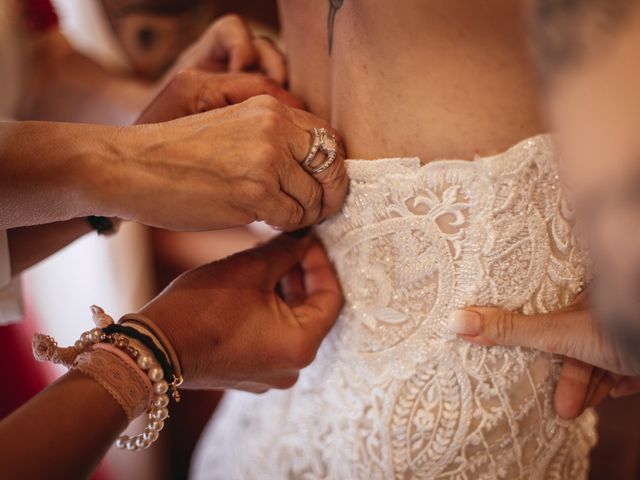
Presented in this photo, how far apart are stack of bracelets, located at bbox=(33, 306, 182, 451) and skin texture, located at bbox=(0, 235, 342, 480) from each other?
0.01 metres

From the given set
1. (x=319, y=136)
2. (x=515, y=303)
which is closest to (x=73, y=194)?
(x=319, y=136)

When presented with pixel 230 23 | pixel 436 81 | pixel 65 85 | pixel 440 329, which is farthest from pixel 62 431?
pixel 65 85

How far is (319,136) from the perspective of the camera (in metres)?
0.72

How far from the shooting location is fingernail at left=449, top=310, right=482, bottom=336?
0.71 meters

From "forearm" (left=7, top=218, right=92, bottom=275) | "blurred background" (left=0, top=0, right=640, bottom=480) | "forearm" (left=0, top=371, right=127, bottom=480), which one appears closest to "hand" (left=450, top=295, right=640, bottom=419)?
"forearm" (left=0, top=371, right=127, bottom=480)

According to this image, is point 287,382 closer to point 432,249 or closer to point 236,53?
point 432,249

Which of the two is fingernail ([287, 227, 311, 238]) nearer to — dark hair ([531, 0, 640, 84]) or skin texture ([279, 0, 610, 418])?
skin texture ([279, 0, 610, 418])

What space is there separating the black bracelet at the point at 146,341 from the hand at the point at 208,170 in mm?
121

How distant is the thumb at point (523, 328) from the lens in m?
0.70

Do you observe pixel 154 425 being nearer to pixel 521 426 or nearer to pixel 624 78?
pixel 521 426

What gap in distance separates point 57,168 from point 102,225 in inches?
8.6

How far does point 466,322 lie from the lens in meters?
0.71

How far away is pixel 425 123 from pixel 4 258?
57 centimetres

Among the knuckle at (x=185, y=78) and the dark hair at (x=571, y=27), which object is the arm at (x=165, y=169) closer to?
the knuckle at (x=185, y=78)
